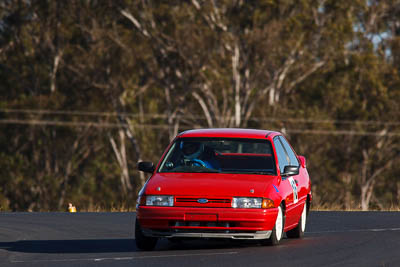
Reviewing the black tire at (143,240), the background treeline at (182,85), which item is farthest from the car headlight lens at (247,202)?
the background treeline at (182,85)

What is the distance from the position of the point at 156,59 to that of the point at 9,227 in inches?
1199

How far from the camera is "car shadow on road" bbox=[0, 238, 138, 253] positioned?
1070 cm

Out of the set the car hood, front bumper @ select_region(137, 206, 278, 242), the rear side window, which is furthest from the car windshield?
front bumper @ select_region(137, 206, 278, 242)

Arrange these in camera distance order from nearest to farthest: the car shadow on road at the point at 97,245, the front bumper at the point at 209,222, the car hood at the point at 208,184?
1. the front bumper at the point at 209,222
2. the car hood at the point at 208,184
3. the car shadow on road at the point at 97,245

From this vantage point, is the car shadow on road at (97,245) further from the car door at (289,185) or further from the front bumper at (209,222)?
the front bumper at (209,222)

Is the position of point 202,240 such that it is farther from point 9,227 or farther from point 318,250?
point 9,227

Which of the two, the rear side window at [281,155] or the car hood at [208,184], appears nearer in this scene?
the car hood at [208,184]

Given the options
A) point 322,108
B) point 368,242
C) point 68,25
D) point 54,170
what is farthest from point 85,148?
point 368,242

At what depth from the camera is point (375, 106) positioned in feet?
166

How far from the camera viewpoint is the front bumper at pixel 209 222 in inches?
385

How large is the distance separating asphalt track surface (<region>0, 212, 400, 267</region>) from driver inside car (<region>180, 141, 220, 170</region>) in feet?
2.92

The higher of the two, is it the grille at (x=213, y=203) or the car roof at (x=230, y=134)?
the car roof at (x=230, y=134)

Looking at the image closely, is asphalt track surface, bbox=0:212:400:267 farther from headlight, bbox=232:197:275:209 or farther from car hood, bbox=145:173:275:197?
car hood, bbox=145:173:275:197

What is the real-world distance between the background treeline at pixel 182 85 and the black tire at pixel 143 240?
3194 centimetres
